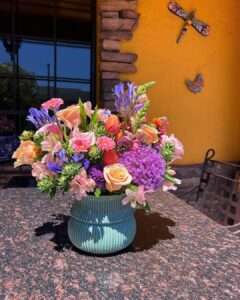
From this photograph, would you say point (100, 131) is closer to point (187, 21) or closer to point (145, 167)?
point (145, 167)

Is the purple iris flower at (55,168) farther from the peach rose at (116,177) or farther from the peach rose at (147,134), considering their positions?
the peach rose at (147,134)

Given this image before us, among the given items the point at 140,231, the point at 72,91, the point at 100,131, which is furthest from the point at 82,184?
the point at 72,91

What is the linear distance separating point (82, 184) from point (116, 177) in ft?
0.27

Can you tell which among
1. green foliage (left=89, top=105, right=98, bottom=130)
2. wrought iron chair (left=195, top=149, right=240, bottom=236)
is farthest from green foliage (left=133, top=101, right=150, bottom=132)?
wrought iron chair (left=195, top=149, right=240, bottom=236)

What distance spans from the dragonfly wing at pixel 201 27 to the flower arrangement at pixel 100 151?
179cm

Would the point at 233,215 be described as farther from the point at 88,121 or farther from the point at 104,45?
the point at 104,45

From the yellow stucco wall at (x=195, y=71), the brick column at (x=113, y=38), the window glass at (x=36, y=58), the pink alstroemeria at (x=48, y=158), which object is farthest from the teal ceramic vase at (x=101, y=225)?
the window glass at (x=36, y=58)

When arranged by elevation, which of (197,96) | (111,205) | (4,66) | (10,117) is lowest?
(111,205)

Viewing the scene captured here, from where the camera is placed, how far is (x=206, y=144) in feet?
8.43

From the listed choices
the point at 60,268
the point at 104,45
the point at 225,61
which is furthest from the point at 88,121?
the point at 225,61

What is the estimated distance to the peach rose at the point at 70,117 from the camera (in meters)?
0.81

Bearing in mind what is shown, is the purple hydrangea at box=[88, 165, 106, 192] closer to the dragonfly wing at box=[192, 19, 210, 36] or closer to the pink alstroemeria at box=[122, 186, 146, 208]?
the pink alstroemeria at box=[122, 186, 146, 208]

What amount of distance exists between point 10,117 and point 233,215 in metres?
1.65

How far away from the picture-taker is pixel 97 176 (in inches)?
30.6
